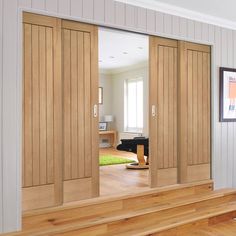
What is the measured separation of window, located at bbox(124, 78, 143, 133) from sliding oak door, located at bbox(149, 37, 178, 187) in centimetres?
486

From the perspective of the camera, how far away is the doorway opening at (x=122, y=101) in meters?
6.23

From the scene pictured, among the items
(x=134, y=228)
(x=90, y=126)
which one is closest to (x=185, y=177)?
(x=134, y=228)

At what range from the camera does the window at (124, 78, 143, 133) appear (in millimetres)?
9234

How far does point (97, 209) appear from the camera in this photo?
3455 millimetres

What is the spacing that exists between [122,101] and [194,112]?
5616mm

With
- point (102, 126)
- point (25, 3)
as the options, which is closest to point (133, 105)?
point (102, 126)

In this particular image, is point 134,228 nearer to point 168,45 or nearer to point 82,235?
point 82,235

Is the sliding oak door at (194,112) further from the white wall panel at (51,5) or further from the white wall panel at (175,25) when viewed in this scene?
the white wall panel at (51,5)

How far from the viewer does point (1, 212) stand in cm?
295

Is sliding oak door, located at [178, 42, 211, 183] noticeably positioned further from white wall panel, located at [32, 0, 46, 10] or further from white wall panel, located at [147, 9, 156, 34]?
white wall panel, located at [32, 0, 46, 10]

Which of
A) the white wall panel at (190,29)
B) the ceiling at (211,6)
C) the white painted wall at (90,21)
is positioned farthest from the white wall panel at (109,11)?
the white wall panel at (190,29)

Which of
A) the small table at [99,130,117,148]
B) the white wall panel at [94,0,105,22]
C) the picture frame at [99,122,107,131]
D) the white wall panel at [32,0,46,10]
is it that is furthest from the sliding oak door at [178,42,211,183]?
the picture frame at [99,122,107,131]

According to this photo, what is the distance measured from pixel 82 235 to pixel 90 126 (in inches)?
46.7

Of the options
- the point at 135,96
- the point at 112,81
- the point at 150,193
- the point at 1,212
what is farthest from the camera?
the point at 112,81
